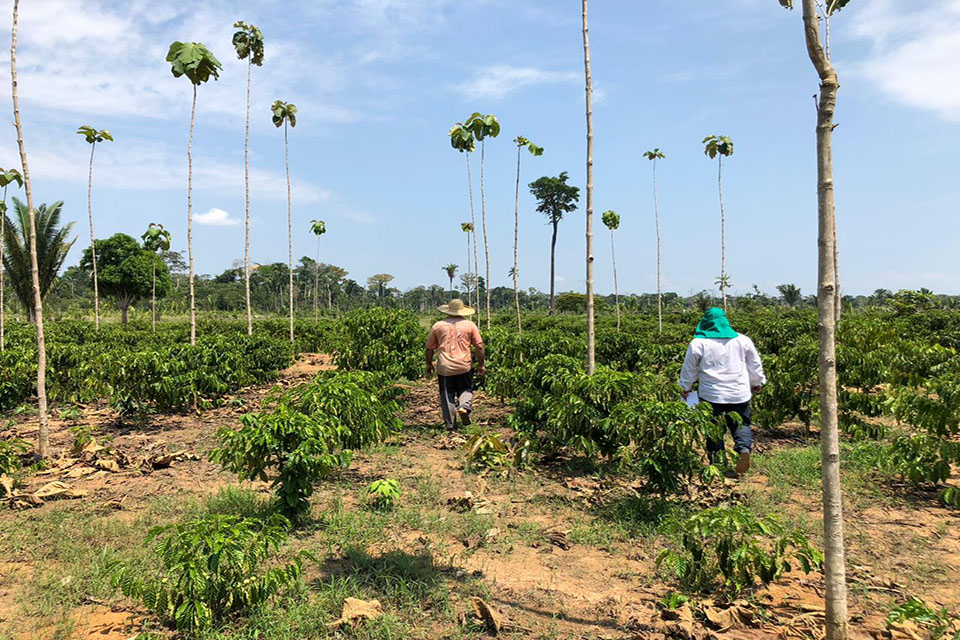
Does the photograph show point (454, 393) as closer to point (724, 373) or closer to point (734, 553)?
point (724, 373)

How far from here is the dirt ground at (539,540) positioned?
9.87 ft

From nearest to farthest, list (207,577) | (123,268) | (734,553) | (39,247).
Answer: (207,577), (734,553), (39,247), (123,268)

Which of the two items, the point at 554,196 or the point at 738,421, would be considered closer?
the point at 738,421

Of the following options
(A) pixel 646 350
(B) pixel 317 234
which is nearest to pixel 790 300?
(B) pixel 317 234

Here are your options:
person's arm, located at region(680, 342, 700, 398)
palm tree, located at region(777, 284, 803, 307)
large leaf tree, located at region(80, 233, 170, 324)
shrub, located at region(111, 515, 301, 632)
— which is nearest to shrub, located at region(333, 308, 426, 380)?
person's arm, located at region(680, 342, 700, 398)

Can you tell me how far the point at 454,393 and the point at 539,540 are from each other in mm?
3880

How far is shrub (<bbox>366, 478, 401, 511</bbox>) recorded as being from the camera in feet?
15.6

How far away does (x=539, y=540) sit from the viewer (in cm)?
417

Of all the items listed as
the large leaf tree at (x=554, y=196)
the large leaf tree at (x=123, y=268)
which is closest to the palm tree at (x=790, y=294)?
the large leaf tree at (x=554, y=196)

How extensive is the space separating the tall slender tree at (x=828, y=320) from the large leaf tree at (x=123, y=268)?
33987 mm

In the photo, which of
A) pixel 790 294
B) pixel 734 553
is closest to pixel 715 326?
pixel 734 553

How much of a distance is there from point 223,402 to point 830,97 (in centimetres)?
1034

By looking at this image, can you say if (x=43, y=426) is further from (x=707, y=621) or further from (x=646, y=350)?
(x=646, y=350)

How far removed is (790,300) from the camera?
56.9m
